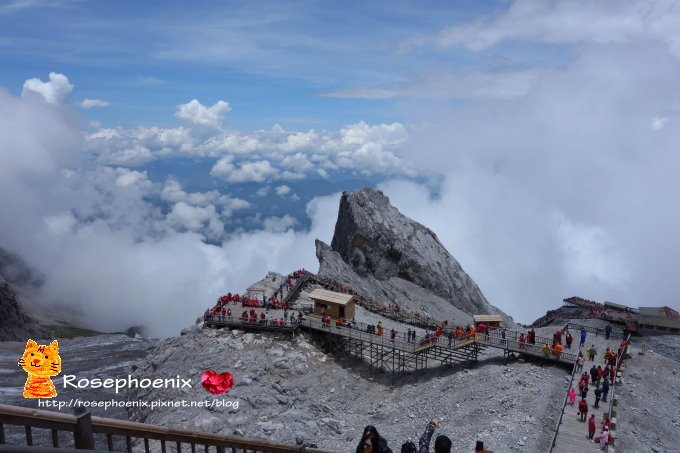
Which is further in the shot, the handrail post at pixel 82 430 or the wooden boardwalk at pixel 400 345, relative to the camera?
the wooden boardwalk at pixel 400 345

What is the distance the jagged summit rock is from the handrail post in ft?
234

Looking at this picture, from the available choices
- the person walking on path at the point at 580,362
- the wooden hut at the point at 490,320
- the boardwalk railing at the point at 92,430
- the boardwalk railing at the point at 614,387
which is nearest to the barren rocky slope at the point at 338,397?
the person walking on path at the point at 580,362

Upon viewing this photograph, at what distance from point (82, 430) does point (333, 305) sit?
4037 cm

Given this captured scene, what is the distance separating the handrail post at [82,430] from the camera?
724 centimetres

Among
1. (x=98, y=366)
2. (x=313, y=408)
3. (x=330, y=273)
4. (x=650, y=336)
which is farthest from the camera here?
(x=98, y=366)

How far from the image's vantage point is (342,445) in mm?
34469

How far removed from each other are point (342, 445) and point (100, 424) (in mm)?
29021

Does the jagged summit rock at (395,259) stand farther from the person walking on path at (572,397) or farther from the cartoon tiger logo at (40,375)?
the person walking on path at (572,397)

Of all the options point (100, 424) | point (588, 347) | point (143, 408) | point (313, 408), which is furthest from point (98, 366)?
point (100, 424)

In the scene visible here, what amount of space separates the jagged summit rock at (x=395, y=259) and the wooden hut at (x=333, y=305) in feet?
100

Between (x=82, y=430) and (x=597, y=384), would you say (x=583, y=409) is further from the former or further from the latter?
(x=82, y=430)

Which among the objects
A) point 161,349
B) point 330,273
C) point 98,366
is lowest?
point 98,366

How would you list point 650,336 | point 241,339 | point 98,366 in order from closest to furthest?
point 241,339
point 650,336
point 98,366

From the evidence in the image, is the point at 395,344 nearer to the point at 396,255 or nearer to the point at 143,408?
the point at 143,408
